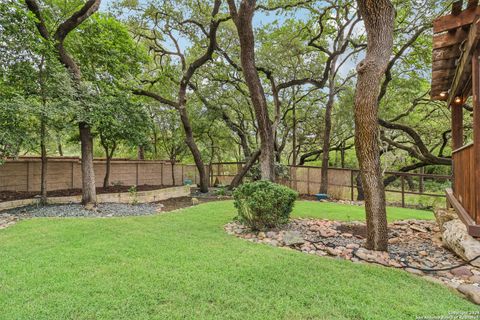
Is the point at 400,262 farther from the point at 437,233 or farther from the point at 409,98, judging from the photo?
the point at 409,98

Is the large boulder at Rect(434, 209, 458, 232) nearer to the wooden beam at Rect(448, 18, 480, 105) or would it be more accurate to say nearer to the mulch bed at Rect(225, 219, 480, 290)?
the mulch bed at Rect(225, 219, 480, 290)

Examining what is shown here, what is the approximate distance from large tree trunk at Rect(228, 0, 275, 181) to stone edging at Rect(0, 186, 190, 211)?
4.31m

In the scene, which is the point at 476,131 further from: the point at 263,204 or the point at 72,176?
the point at 72,176

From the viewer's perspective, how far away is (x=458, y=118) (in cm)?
538

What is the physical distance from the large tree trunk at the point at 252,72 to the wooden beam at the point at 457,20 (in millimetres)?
3354

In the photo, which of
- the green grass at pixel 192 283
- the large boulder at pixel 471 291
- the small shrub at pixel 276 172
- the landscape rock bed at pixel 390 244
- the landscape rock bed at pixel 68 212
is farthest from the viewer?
the small shrub at pixel 276 172

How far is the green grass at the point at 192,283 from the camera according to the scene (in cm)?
206

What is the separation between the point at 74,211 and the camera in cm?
607

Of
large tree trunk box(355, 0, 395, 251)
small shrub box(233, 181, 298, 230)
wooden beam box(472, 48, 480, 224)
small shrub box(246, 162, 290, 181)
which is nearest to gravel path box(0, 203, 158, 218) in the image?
small shrub box(233, 181, 298, 230)

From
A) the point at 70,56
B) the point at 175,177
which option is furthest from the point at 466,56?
the point at 175,177

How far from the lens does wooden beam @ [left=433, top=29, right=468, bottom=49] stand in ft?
11.3

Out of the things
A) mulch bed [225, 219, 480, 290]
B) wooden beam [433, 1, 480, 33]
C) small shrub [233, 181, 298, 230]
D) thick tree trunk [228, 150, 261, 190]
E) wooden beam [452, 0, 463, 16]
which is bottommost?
mulch bed [225, 219, 480, 290]

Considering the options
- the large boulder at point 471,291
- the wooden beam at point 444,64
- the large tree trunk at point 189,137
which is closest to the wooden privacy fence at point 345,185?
the large tree trunk at point 189,137

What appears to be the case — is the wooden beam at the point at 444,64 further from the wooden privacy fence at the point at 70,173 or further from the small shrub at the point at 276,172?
the wooden privacy fence at the point at 70,173
